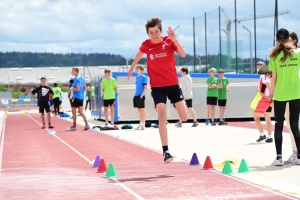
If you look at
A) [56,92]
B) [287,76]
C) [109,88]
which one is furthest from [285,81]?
→ [56,92]

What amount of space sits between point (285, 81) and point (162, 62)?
6.01ft

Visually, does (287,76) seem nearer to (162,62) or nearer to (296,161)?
(296,161)

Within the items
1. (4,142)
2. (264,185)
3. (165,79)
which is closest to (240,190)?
(264,185)

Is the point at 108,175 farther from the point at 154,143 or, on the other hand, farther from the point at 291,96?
the point at 154,143

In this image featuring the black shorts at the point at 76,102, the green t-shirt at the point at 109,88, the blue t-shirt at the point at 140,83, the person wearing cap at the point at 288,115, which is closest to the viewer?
the person wearing cap at the point at 288,115

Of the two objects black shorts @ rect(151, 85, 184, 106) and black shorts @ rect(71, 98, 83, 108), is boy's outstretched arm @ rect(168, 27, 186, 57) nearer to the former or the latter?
black shorts @ rect(151, 85, 184, 106)

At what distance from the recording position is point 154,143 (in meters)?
14.9

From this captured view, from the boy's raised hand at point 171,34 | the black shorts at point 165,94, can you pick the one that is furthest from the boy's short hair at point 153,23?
the black shorts at point 165,94

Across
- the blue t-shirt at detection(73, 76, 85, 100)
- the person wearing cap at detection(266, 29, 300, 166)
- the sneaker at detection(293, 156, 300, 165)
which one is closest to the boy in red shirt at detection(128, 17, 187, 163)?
the person wearing cap at detection(266, 29, 300, 166)

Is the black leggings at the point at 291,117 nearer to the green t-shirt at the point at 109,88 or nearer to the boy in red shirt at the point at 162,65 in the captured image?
the boy in red shirt at the point at 162,65

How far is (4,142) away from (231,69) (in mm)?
19651

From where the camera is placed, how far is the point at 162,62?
32.1ft

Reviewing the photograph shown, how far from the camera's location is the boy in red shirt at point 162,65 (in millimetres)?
9758

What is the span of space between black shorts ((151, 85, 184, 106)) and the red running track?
3.29ft
